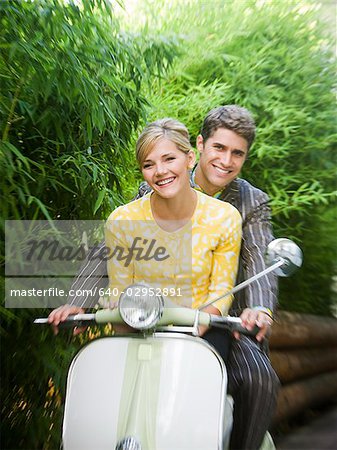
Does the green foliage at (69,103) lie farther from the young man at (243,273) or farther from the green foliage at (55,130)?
the young man at (243,273)

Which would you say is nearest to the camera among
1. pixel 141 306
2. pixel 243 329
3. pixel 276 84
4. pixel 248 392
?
pixel 141 306

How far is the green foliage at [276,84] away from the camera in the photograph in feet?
7.19

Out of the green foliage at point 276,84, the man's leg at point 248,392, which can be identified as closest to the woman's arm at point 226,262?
the man's leg at point 248,392

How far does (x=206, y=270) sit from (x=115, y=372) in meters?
0.40

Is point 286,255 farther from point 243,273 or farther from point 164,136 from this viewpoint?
point 164,136

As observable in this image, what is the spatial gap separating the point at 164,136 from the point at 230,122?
0.38 m

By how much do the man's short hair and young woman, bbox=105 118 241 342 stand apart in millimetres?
274

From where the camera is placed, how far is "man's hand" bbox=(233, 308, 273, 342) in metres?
1.41

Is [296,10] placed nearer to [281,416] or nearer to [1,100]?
[1,100]

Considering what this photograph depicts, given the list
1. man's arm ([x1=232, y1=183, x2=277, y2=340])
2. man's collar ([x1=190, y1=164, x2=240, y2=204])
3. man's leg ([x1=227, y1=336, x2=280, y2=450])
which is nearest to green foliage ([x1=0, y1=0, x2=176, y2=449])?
man's collar ([x1=190, y1=164, x2=240, y2=204])

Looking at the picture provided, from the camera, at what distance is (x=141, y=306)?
130 centimetres

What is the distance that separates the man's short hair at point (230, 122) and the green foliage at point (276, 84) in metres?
0.10

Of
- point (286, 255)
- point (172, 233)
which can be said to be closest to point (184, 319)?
point (286, 255)

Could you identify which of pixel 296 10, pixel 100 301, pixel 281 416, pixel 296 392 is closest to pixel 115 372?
pixel 100 301
